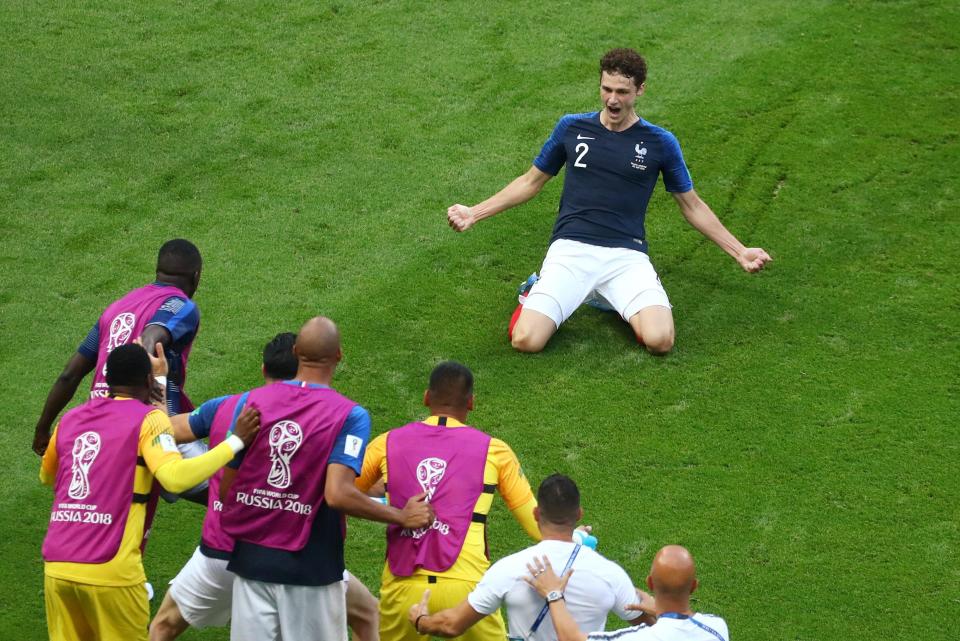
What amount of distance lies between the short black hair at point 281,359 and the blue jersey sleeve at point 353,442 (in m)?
0.63

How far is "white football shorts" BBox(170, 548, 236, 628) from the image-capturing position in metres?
5.68

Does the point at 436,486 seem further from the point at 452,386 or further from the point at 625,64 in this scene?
the point at 625,64

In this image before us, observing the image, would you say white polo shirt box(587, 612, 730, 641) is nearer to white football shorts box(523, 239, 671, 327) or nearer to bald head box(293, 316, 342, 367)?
bald head box(293, 316, 342, 367)

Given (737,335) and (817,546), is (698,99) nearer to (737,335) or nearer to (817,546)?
(737,335)

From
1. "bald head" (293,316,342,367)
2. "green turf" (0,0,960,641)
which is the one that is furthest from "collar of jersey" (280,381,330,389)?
"green turf" (0,0,960,641)

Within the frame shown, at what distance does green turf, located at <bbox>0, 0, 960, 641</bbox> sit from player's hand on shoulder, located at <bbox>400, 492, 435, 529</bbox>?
1.88m

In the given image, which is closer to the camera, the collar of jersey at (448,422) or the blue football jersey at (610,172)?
the collar of jersey at (448,422)

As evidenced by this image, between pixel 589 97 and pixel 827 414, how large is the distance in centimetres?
464

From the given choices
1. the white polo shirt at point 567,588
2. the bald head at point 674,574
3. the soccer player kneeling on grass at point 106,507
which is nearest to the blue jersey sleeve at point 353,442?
the soccer player kneeling on grass at point 106,507

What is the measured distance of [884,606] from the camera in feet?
22.0

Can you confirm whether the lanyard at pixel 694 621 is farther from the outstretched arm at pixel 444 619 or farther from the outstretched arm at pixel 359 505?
the outstretched arm at pixel 359 505

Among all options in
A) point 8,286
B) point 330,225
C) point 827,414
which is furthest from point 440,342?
point 8,286

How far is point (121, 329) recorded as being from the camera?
254 inches

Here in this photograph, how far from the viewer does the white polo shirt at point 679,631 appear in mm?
4523
